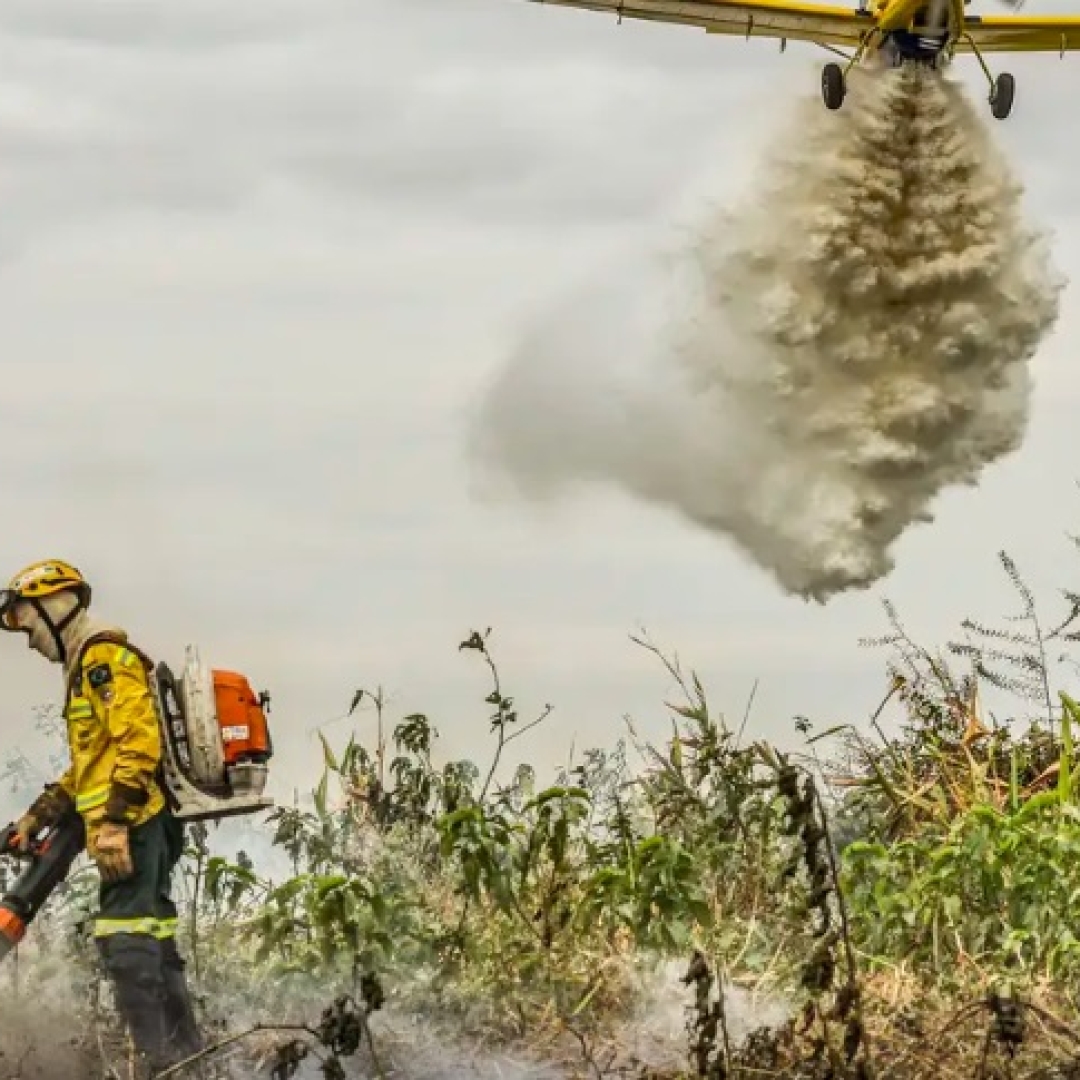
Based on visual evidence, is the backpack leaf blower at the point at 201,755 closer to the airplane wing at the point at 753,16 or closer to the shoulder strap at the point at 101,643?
the shoulder strap at the point at 101,643

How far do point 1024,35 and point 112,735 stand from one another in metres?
15.9

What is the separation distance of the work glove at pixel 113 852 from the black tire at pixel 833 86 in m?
14.3

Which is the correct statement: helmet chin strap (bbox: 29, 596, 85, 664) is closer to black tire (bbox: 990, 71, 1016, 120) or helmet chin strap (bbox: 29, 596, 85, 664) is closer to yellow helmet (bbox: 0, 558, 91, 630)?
yellow helmet (bbox: 0, 558, 91, 630)

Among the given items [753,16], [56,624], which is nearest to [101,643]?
[56,624]

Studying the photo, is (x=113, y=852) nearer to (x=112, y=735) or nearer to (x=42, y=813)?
(x=112, y=735)

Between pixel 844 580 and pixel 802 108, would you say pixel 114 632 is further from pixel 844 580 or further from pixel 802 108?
pixel 802 108

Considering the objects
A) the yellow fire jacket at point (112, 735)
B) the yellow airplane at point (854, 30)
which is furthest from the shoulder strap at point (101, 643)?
the yellow airplane at point (854, 30)

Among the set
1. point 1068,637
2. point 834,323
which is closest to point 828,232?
point 834,323

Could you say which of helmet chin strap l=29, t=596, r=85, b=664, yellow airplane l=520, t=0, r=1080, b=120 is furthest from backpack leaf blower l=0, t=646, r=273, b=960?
yellow airplane l=520, t=0, r=1080, b=120

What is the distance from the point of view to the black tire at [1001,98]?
2194cm

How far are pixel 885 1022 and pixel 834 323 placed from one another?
13281 millimetres

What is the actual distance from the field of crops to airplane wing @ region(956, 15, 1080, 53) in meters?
12.7

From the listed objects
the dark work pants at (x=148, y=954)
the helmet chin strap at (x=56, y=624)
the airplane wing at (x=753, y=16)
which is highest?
the airplane wing at (x=753, y=16)

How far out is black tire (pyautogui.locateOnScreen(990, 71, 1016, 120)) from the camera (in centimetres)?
2194
